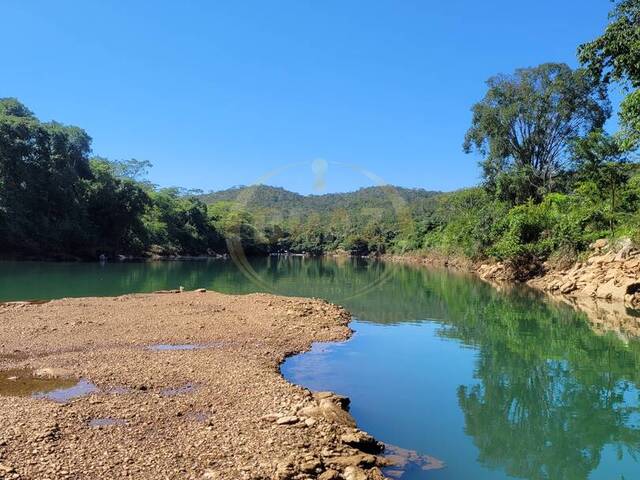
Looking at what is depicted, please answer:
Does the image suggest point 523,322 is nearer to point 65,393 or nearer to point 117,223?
point 65,393

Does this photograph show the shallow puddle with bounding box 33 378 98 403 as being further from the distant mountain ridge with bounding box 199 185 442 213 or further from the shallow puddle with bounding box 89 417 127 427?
the distant mountain ridge with bounding box 199 185 442 213

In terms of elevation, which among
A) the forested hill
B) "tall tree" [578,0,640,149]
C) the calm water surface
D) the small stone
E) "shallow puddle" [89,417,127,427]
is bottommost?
the calm water surface

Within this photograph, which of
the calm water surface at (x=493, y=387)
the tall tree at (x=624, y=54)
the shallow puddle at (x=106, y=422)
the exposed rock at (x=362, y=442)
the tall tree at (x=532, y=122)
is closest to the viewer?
the exposed rock at (x=362, y=442)

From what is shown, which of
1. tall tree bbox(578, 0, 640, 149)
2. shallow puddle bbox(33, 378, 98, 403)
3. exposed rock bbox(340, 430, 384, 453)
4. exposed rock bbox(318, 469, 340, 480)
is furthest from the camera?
tall tree bbox(578, 0, 640, 149)

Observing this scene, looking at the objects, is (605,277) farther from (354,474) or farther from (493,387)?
(354,474)

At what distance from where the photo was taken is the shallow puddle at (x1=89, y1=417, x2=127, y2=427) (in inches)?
280

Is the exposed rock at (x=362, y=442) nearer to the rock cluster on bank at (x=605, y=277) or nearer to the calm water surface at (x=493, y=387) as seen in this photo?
the calm water surface at (x=493, y=387)

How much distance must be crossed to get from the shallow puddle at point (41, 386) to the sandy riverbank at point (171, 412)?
26cm

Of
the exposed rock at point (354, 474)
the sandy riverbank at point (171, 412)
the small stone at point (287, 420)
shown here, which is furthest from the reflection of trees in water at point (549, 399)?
the small stone at point (287, 420)

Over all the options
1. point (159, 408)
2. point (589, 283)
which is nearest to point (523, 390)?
point (159, 408)

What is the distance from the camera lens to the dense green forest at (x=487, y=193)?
27.3m

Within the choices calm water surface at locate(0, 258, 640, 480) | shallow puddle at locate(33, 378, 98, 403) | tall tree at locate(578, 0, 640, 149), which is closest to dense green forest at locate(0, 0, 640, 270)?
tall tree at locate(578, 0, 640, 149)

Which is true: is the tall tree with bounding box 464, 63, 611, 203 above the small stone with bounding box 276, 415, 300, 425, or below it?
above

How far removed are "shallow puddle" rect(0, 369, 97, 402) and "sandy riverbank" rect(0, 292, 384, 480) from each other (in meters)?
0.26
